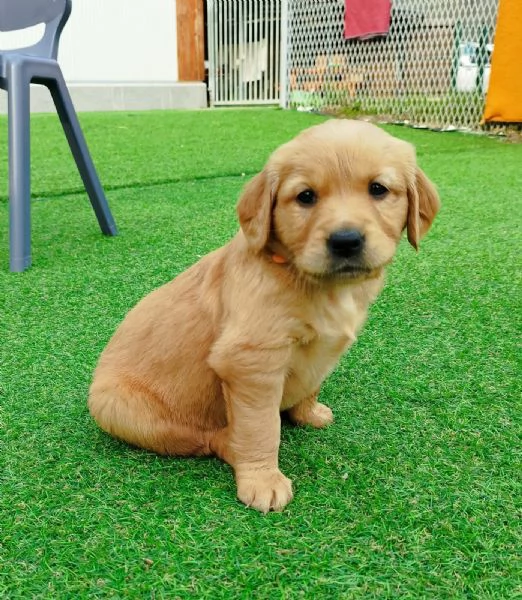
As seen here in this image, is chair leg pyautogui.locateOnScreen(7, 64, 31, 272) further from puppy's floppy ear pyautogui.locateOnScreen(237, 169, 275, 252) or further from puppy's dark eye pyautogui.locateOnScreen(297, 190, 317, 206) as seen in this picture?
puppy's dark eye pyautogui.locateOnScreen(297, 190, 317, 206)

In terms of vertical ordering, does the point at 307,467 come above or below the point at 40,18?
below

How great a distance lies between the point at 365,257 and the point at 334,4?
10.9 m

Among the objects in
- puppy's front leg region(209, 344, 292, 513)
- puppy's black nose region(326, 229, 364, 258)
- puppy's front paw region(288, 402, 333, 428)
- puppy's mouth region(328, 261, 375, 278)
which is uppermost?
puppy's black nose region(326, 229, 364, 258)

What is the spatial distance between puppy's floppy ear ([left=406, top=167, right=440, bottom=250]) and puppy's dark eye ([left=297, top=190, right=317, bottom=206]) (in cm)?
28

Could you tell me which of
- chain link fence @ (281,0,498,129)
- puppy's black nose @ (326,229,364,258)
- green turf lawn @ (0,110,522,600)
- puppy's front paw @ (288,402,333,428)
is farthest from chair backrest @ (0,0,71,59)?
chain link fence @ (281,0,498,129)

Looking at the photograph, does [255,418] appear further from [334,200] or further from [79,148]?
[79,148]

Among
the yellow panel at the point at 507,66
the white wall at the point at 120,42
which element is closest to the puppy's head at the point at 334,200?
the yellow panel at the point at 507,66

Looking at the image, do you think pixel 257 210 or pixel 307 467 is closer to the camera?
pixel 257 210

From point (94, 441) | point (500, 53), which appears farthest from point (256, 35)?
point (94, 441)

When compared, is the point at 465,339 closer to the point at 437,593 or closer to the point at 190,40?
the point at 437,593

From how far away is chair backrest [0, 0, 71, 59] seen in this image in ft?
12.7

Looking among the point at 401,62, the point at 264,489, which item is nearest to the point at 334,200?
the point at 264,489

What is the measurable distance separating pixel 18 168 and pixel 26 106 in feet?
1.17

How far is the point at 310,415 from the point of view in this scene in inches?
78.8
